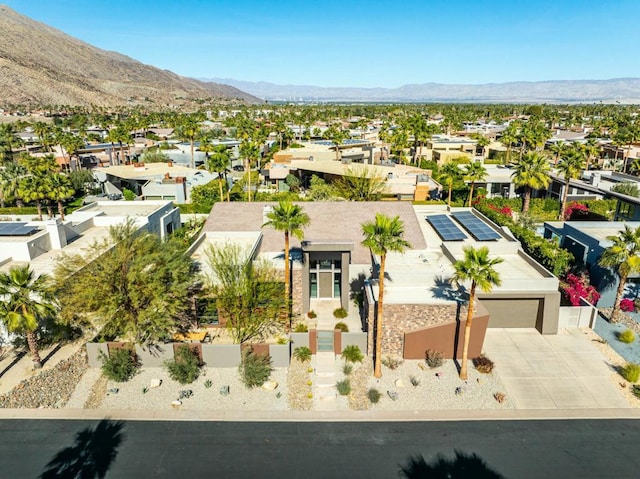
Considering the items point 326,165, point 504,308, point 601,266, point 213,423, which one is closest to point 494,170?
point 326,165

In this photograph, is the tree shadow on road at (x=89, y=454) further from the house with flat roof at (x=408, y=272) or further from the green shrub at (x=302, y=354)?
the house with flat roof at (x=408, y=272)

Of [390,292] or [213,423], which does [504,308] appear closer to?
[390,292]

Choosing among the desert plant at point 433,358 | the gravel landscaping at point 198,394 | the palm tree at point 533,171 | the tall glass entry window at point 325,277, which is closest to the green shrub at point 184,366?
the gravel landscaping at point 198,394

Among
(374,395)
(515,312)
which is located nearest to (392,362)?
(374,395)

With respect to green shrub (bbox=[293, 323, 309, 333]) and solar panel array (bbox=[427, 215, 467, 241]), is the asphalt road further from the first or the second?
solar panel array (bbox=[427, 215, 467, 241])

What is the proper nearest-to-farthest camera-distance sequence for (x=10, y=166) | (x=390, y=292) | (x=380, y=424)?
(x=380, y=424) < (x=390, y=292) < (x=10, y=166)

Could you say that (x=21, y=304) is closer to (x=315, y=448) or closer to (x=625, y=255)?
(x=315, y=448)
